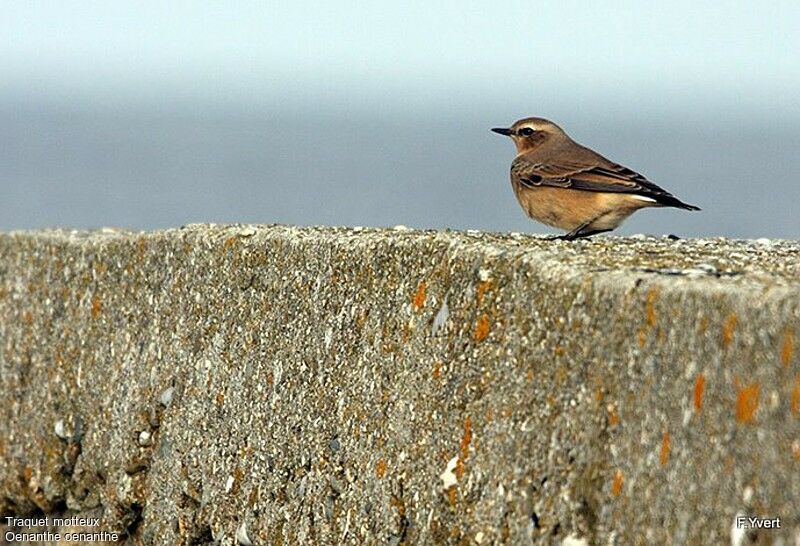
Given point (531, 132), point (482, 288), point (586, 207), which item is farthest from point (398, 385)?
point (531, 132)

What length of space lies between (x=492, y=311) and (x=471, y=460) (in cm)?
46

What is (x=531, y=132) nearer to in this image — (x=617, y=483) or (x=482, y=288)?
(x=482, y=288)

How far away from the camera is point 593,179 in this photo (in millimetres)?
7789

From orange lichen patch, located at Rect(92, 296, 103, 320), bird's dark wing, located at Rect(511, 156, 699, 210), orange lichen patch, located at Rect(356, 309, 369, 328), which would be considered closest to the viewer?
orange lichen patch, located at Rect(356, 309, 369, 328)

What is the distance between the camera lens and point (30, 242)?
24.7ft

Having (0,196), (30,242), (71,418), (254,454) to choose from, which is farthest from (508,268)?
(0,196)

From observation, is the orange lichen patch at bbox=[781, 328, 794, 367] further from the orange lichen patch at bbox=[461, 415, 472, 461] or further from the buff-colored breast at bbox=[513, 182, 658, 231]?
the buff-colored breast at bbox=[513, 182, 658, 231]

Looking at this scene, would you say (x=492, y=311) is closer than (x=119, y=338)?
Yes

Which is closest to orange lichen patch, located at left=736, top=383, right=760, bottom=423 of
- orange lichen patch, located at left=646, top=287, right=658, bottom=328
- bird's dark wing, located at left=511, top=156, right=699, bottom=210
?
orange lichen patch, located at left=646, top=287, right=658, bottom=328

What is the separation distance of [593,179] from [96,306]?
267cm

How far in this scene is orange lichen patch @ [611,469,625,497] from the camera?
3805 mm

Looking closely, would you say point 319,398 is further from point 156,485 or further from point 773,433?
point 773,433

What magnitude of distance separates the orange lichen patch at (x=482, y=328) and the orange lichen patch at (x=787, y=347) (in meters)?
1.35

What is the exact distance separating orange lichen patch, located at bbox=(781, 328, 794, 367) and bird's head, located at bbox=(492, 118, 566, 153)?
6114 millimetres
